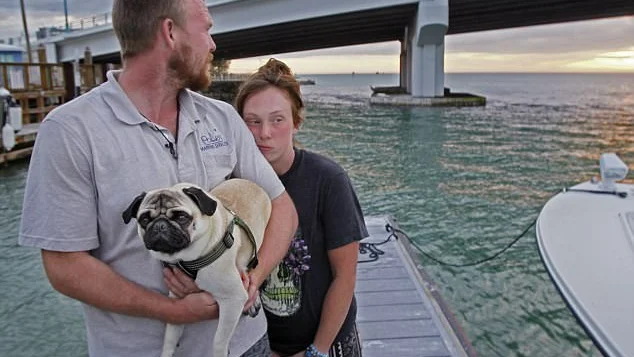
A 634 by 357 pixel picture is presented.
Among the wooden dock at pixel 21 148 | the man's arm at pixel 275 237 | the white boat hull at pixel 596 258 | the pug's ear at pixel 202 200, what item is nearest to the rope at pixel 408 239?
the white boat hull at pixel 596 258

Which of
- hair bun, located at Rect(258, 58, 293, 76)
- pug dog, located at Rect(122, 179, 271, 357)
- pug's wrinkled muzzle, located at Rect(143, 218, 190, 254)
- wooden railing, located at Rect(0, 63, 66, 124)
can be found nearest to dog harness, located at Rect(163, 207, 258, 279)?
pug dog, located at Rect(122, 179, 271, 357)

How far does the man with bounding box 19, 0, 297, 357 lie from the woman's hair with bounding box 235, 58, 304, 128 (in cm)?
38

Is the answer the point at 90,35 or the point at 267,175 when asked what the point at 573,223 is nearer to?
the point at 267,175

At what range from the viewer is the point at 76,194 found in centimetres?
159

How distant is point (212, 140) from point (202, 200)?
414 mm

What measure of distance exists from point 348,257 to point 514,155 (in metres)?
16.0

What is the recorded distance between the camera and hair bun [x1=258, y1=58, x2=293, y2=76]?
7.76ft

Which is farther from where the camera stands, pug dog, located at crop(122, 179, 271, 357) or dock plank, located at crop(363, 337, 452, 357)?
dock plank, located at crop(363, 337, 452, 357)

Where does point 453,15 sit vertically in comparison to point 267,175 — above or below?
above

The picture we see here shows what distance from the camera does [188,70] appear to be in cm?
184

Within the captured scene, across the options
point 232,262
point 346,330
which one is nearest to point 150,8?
point 232,262

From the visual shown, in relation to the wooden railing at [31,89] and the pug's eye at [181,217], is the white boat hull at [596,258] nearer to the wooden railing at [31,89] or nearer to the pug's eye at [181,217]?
A: the pug's eye at [181,217]

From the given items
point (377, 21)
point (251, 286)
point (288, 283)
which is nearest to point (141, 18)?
point (251, 286)

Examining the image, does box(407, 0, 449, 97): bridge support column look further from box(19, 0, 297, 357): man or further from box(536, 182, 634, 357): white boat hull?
box(19, 0, 297, 357): man
